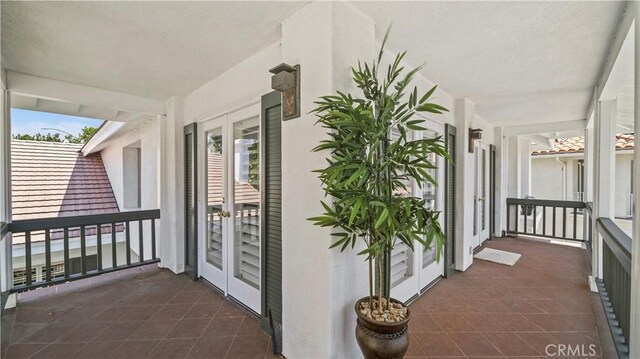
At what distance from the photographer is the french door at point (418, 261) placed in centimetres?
271

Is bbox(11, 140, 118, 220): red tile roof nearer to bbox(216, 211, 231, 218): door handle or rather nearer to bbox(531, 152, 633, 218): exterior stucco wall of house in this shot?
bbox(216, 211, 231, 218): door handle

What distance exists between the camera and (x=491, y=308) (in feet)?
8.92

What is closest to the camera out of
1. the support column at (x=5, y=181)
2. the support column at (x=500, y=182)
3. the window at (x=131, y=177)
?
the support column at (x=5, y=181)

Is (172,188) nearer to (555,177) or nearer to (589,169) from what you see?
(589,169)

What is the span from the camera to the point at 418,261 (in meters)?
2.95

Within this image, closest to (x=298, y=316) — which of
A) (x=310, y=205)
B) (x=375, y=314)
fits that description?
(x=375, y=314)

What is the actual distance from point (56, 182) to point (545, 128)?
10939 millimetres

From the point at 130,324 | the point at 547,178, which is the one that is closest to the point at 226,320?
the point at 130,324

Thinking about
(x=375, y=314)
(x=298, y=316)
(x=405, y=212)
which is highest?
(x=405, y=212)

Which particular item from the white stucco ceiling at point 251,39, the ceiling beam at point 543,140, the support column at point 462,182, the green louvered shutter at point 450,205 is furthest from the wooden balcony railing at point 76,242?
the ceiling beam at point 543,140

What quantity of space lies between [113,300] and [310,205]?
2822 millimetres

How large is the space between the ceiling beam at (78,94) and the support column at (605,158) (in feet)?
18.3

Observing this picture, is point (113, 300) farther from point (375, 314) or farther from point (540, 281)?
point (540, 281)

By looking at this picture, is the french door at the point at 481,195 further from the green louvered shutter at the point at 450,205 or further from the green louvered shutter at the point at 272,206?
the green louvered shutter at the point at 272,206
